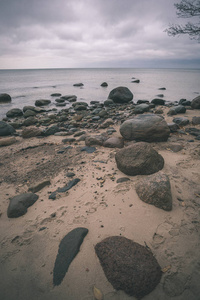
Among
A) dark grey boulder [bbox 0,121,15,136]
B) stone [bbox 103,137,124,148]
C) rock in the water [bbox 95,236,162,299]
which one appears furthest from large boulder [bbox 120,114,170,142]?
dark grey boulder [bbox 0,121,15,136]

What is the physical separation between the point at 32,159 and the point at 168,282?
4154 mm

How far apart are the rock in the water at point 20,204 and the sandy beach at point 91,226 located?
8 centimetres

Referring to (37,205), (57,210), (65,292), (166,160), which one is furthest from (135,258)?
(166,160)

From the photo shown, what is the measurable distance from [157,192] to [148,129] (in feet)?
8.98

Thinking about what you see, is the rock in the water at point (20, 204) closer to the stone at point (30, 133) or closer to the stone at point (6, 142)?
the stone at point (6, 142)

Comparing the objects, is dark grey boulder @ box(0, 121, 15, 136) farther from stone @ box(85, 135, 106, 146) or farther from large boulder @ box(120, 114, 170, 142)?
large boulder @ box(120, 114, 170, 142)

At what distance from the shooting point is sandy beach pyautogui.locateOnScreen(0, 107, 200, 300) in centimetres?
167

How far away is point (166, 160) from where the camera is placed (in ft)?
12.7

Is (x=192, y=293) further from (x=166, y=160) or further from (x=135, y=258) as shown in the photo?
(x=166, y=160)

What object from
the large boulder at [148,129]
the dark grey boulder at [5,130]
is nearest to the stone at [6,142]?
the dark grey boulder at [5,130]

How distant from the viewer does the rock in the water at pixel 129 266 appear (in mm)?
1585

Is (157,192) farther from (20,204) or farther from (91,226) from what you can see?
(20,204)

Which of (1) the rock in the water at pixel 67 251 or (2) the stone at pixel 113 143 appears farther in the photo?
(2) the stone at pixel 113 143

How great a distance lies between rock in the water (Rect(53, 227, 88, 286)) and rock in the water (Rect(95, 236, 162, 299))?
0.28 metres
